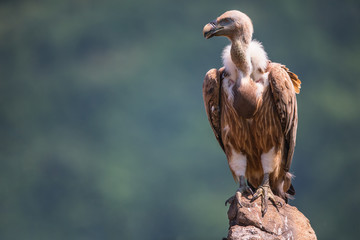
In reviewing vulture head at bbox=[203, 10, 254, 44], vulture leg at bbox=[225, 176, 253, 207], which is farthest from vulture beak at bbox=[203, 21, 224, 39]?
vulture leg at bbox=[225, 176, 253, 207]

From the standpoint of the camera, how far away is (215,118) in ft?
19.1

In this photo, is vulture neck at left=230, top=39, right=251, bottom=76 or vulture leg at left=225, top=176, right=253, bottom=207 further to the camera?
vulture neck at left=230, top=39, right=251, bottom=76

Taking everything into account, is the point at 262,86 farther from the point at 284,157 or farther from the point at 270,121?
the point at 284,157

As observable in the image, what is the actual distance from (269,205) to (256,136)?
0.74 metres

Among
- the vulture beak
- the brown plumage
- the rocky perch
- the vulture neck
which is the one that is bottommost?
the rocky perch

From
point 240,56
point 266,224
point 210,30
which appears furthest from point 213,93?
point 266,224

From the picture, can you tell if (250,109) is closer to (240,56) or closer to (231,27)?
(240,56)

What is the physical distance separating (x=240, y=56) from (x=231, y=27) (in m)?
0.29

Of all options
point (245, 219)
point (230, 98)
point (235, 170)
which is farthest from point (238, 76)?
point (245, 219)

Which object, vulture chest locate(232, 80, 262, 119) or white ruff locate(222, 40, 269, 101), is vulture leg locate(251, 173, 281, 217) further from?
white ruff locate(222, 40, 269, 101)

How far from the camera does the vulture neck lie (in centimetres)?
541

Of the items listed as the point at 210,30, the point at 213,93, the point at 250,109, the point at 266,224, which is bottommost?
the point at 266,224

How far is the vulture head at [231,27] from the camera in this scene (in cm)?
539

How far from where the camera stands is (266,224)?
4969 millimetres
